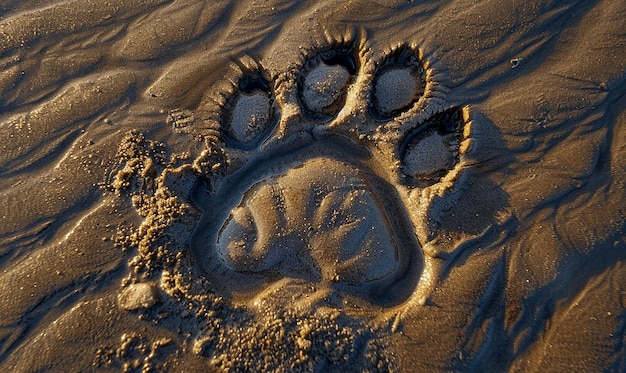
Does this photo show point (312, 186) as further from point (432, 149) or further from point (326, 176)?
point (432, 149)

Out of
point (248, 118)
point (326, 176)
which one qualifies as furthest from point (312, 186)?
point (248, 118)

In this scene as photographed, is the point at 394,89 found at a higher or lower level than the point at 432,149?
higher

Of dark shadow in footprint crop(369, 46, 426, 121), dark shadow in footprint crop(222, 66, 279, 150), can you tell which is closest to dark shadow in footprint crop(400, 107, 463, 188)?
dark shadow in footprint crop(369, 46, 426, 121)

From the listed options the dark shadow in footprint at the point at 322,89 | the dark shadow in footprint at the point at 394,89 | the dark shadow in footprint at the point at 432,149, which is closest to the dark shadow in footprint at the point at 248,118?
the dark shadow in footprint at the point at 322,89

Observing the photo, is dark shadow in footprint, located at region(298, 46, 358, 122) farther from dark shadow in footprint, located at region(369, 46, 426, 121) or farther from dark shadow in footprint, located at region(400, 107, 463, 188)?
dark shadow in footprint, located at region(400, 107, 463, 188)

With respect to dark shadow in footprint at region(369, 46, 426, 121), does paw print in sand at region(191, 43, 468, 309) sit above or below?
below

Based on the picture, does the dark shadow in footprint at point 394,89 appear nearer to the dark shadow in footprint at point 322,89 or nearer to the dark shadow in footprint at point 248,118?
the dark shadow in footprint at point 322,89
